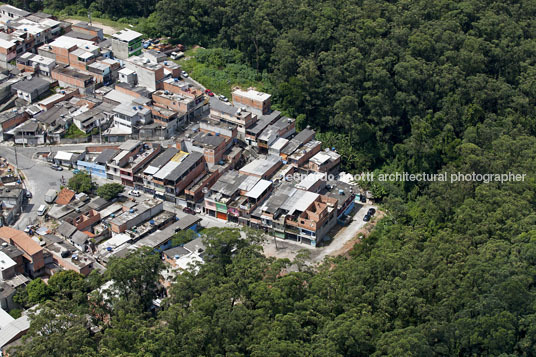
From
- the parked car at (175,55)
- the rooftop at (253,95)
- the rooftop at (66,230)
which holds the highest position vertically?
the rooftop at (253,95)

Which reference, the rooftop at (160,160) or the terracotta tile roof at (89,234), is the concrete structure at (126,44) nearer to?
the rooftop at (160,160)

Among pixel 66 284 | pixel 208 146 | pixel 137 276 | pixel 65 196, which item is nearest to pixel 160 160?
pixel 208 146

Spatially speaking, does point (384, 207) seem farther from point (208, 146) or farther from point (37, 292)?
point (37, 292)

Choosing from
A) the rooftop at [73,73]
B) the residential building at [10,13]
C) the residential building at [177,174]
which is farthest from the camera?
the residential building at [10,13]

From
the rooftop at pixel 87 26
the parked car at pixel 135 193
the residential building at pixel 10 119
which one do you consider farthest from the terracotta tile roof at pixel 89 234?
the rooftop at pixel 87 26

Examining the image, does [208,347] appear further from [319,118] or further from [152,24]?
[152,24]

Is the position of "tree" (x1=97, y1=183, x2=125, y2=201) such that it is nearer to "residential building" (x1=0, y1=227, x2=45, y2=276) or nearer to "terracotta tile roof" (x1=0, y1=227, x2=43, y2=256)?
"terracotta tile roof" (x1=0, y1=227, x2=43, y2=256)
